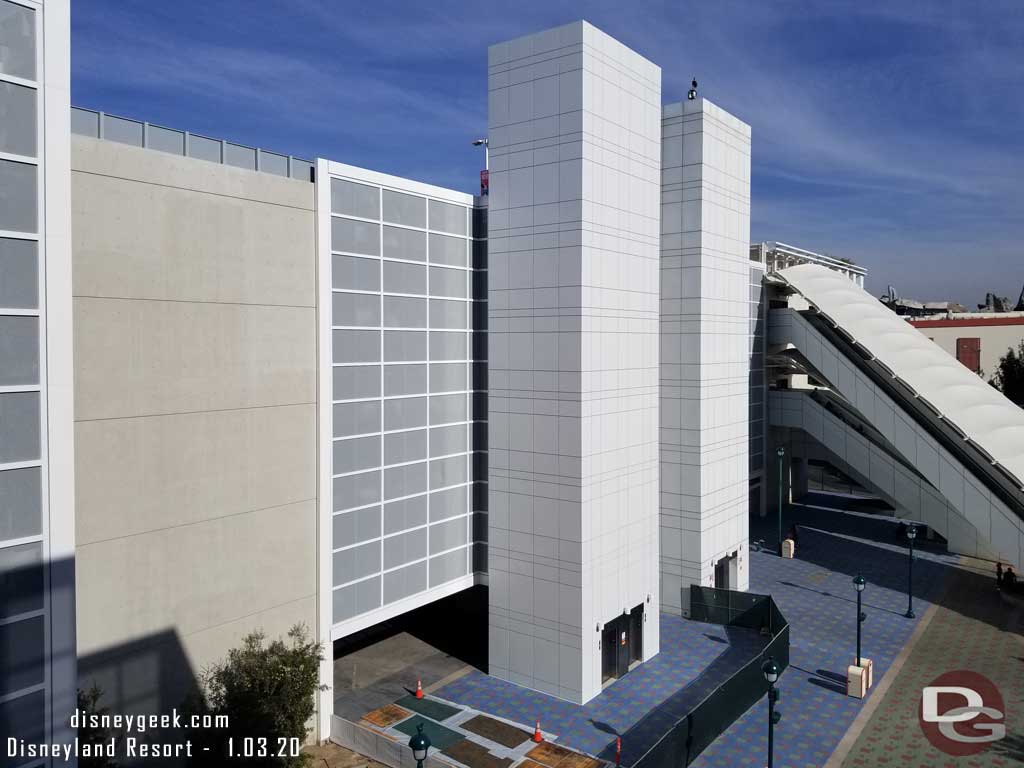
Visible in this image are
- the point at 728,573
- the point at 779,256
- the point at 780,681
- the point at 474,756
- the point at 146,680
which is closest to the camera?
the point at 146,680

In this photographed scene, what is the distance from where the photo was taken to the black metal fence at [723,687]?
1880 centimetres

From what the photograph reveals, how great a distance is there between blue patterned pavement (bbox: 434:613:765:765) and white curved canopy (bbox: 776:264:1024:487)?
598 inches

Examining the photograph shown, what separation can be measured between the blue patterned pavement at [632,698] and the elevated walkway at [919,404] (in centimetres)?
1343

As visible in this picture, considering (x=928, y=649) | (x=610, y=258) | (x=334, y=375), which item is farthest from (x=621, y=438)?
(x=928, y=649)

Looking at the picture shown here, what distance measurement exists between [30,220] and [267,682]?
1090 cm

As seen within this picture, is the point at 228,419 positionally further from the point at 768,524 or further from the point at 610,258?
the point at 768,524

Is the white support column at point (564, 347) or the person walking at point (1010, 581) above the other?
the white support column at point (564, 347)

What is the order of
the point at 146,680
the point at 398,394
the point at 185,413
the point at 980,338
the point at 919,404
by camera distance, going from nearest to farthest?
the point at 146,680 → the point at 185,413 → the point at 398,394 → the point at 919,404 → the point at 980,338

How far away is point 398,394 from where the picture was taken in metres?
23.3

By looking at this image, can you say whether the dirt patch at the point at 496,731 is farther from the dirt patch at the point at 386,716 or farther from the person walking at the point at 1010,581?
the person walking at the point at 1010,581

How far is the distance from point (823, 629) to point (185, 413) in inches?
962

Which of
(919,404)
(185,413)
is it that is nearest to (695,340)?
(919,404)

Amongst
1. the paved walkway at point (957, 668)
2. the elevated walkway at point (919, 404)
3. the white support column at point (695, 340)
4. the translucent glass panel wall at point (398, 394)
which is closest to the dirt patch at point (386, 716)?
the translucent glass panel wall at point (398, 394)

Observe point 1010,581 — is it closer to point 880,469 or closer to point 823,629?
point 880,469
